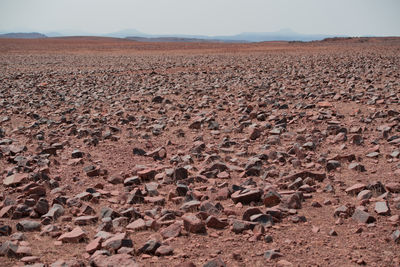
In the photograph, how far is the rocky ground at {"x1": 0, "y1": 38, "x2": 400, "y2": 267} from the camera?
11.9ft

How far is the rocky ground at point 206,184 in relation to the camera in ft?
11.9

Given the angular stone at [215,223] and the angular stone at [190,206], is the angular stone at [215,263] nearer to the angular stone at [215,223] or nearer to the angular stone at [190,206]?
the angular stone at [215,223]

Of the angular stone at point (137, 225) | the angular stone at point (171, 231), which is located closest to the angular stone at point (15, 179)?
the angular stone at point (137, 225)

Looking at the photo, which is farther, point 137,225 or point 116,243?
point 137,225

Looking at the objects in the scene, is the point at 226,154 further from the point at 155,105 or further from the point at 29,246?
the point at 155,105

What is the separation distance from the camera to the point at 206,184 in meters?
5.33

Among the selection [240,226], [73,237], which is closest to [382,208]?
[240,226]

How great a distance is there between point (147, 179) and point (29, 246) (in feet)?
7.13

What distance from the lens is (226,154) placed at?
6.72m

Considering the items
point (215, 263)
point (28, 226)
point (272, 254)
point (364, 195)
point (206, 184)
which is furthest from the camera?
point (206, 184)

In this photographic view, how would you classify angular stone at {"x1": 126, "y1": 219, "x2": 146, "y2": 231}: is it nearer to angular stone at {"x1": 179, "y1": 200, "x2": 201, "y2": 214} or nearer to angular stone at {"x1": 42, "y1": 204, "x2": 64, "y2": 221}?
angular stone at {"x1": 179, "y1": 200, "x2": 201, "y2": 214}

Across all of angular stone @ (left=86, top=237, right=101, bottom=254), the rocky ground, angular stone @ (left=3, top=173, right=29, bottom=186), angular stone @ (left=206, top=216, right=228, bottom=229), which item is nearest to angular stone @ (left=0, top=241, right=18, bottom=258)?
the rocky ground

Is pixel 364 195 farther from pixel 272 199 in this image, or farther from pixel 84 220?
pixel 84 220

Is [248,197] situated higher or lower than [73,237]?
higher
